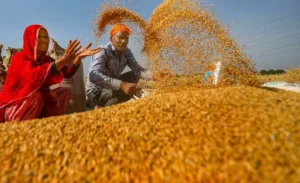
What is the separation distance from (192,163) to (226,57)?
7.83 feet

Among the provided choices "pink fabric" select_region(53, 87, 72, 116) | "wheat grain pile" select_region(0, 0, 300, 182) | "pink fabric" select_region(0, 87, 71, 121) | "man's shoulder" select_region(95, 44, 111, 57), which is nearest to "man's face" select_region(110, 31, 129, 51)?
"man's shoulder" select_region(95, 44, 111, 57)

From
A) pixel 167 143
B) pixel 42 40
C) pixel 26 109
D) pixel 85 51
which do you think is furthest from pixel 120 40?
pixel 167 143

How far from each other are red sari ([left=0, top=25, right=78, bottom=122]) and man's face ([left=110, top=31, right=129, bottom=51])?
1241mm

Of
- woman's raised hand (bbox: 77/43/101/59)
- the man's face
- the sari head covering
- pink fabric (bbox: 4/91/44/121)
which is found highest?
the man's face

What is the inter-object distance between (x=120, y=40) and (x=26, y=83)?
1596 mm

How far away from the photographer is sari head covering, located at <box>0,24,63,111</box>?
2373 millimetres

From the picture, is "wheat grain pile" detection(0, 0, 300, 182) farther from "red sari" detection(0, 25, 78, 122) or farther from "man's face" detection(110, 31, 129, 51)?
"man's face" detection(110, 31, 129, 51)

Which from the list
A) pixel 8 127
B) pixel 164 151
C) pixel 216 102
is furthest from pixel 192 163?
pixel 8 127

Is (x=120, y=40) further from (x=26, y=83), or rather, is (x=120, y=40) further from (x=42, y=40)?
(x=26, y=83)

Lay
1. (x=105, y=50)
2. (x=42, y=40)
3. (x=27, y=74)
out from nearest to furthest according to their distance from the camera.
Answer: (x=27, y=74) < (x=42, y=40) < (x=105, y=50)

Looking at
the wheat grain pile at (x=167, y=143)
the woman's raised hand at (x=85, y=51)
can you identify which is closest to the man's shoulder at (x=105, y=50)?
the woman's raised hand at (x=85, y=51)

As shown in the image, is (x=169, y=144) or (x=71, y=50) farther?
(x=71, y=50)

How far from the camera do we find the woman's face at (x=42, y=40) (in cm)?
259

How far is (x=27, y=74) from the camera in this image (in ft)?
7.69
